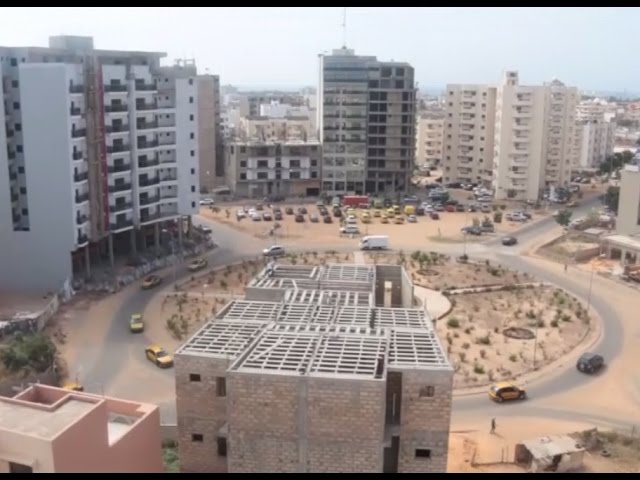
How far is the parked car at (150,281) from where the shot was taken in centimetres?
2117

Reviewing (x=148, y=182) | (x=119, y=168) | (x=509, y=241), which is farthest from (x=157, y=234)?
(x=509, y=241)

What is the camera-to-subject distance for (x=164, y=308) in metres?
19.4

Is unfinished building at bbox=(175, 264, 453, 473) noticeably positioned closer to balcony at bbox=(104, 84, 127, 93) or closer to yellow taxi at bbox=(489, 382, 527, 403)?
yellow taxi at bbox=(489, 382, 527, 403)

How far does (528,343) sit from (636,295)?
6374mm

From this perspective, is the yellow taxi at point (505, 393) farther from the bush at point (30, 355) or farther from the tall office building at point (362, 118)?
the tall office building at point (362, 118)

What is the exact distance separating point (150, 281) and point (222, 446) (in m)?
12.7

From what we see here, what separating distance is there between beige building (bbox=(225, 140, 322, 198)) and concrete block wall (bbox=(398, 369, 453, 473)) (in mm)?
28815

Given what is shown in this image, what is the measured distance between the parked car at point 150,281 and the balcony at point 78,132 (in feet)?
15.9

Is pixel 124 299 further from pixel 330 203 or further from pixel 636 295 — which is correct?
pixel 330 203

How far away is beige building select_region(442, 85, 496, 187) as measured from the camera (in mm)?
42125

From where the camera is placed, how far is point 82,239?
822 inches

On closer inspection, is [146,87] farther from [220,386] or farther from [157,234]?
[220,386]

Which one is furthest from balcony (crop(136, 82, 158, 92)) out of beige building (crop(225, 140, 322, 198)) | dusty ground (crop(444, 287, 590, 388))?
beige building (crop(225, 140, 322, 198))

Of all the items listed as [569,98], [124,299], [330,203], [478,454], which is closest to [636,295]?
[478,454]
